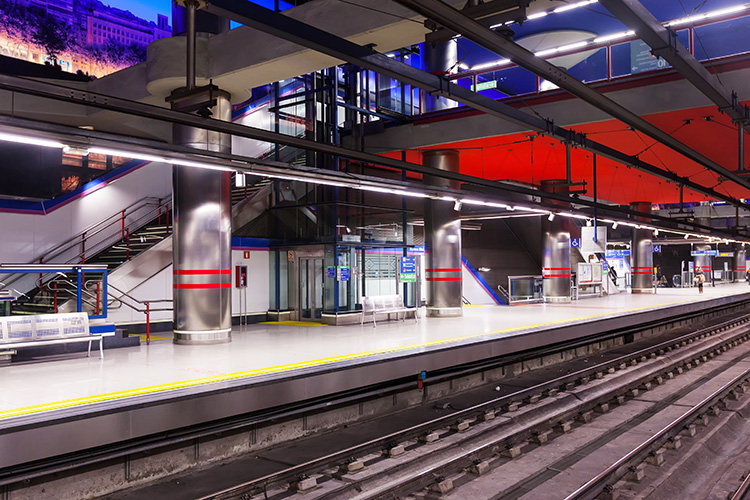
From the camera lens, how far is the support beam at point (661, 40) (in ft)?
16.6

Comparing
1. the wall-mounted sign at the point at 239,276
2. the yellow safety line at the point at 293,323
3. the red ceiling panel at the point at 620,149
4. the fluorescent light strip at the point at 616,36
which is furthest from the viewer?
the yellow safety line at the point at 293,323

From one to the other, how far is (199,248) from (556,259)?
50.6 feet

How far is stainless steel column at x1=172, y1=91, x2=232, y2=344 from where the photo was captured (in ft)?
37.1

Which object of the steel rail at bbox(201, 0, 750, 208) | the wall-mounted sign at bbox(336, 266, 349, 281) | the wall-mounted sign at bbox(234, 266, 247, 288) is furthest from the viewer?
the wall-mounted sign at bbox(234, 266, 247, 288)

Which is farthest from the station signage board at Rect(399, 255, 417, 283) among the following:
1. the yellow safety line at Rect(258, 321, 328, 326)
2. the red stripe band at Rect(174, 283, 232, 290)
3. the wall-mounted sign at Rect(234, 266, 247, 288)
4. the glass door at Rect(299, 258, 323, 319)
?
the red stripe band at Rect(174, 283, 232, 290)

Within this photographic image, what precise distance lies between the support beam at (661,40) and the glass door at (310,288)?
9746mm

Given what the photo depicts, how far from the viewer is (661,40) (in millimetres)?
5875

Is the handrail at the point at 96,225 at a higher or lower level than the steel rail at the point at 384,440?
higher

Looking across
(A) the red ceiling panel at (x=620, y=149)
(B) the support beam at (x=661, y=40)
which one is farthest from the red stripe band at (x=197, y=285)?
(B) the support beam at (x=661, y=40)

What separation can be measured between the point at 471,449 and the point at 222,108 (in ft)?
25.4

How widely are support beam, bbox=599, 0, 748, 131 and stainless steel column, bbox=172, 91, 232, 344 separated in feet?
25.6

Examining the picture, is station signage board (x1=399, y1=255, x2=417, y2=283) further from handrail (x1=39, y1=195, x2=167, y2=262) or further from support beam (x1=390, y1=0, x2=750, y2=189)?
support beam (x1=390, y1=0, x2=750, y2=189)

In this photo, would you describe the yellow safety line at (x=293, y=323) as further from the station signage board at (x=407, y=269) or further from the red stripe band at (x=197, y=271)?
the red stripe band at (x=197, y=271)

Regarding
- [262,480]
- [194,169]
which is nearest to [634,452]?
[262,480]
